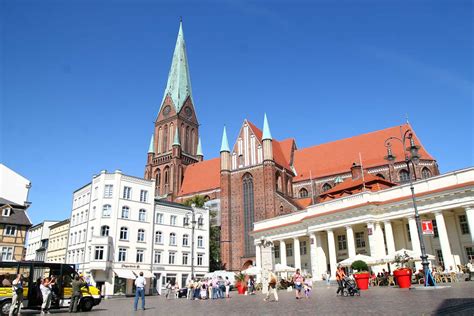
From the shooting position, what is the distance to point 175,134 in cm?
8062

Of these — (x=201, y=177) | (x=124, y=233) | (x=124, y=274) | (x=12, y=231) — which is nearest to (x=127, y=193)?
(x=124, y=233)

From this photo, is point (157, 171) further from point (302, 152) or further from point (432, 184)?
point (432, 184)

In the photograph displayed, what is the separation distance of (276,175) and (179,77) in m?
41.3

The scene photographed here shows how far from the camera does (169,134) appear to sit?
82750mm

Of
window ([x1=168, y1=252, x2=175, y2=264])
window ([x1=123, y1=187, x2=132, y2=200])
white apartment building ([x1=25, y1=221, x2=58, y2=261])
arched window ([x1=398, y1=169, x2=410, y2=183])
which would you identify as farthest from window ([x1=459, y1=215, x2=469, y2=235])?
white apartment building ([x1=25, y1=221, x2=58, y2=261])

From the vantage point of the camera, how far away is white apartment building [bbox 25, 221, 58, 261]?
5388 cm

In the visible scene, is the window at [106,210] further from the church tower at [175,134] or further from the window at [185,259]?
the church tower at [175,134]

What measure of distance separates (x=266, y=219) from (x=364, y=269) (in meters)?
21.4

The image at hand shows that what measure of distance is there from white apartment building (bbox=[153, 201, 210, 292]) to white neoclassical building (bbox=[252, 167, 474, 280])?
1068 cm

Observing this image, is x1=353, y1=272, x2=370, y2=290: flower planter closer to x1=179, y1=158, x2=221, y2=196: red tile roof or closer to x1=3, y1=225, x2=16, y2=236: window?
x1=3, y1=225, x2=16, y2=236: window

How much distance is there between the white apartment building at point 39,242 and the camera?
177ft

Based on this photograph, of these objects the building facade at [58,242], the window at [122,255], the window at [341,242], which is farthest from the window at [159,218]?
the window at [341,242]

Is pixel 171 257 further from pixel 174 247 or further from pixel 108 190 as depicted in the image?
pixel 108 190

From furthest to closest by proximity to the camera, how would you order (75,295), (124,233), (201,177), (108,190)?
(201,177) → (108,190) → (124,233) → (75,295)
